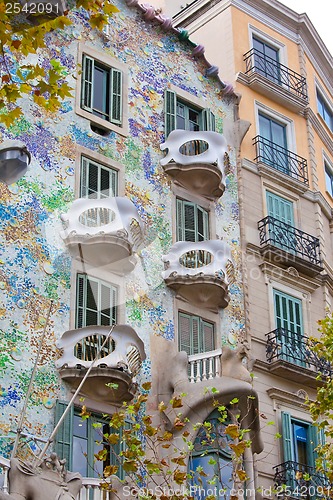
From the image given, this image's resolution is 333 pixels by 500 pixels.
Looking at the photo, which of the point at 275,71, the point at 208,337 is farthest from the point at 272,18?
the point at 208,337

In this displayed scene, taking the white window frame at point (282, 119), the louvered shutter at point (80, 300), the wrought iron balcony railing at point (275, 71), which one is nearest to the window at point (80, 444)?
the louvered shutter at point (80, 300)

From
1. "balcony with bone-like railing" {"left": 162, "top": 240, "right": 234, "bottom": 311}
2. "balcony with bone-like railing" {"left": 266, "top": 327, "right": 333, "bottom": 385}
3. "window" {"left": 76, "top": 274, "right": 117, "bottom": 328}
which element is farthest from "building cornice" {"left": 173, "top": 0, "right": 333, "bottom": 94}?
"window" {"left": 76, "top": 274, "right": 117, "bottom": 328}

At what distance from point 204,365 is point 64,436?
3.65 meters

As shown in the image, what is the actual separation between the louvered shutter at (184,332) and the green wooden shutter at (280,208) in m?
5.05

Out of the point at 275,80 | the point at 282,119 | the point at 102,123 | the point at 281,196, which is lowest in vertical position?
the point at 102,123

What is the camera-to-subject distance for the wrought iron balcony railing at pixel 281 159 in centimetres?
2693

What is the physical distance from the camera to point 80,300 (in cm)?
2047

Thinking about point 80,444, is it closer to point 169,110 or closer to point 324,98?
point 169,110

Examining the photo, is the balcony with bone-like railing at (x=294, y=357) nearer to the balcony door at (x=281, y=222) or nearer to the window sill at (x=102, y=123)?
the balcony door at (x=281, y=222)

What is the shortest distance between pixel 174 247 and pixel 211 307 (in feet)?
5.40

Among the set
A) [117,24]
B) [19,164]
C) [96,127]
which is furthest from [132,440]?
[117,24]

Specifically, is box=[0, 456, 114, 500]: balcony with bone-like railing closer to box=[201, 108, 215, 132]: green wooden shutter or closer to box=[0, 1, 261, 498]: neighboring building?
box=[0, 1, 261, 498]: neighboring building

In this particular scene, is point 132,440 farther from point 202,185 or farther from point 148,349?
point 202,185

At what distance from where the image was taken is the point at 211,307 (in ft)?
75.2
